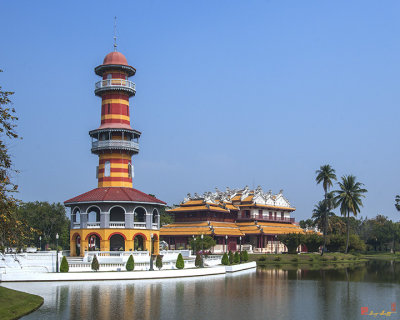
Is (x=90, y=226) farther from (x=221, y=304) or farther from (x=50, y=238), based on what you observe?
(x=50, y=238)

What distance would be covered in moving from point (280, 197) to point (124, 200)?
167ft

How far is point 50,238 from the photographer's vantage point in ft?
312

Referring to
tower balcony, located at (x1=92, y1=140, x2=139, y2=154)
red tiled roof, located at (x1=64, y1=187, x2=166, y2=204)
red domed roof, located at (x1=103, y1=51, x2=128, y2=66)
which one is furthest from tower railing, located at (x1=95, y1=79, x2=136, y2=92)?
red tiled roof, located at (x1=64, y1=187, x2=166, y2=204)

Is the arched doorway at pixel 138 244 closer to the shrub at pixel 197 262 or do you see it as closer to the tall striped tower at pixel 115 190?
the tall striped tower at pixel 115 190

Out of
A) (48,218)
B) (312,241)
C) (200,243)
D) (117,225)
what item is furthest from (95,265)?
(312,241)

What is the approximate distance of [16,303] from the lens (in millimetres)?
27875

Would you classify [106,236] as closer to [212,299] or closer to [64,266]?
[64,266]

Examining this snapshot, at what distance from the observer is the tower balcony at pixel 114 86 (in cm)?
5962

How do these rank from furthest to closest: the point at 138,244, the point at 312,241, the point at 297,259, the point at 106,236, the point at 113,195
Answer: the point at 312,241 < the point at 297,259 < the point at 138,244 < the point at 113,195 < the point at 106,236

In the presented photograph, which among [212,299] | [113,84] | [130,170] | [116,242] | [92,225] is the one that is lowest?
[212,299]

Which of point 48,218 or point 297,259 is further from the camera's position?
point 48,218

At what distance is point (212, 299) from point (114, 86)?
3420 centimetres

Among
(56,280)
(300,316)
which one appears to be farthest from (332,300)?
(56,280)

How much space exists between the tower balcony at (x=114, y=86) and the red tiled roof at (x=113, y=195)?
11.6 meters
